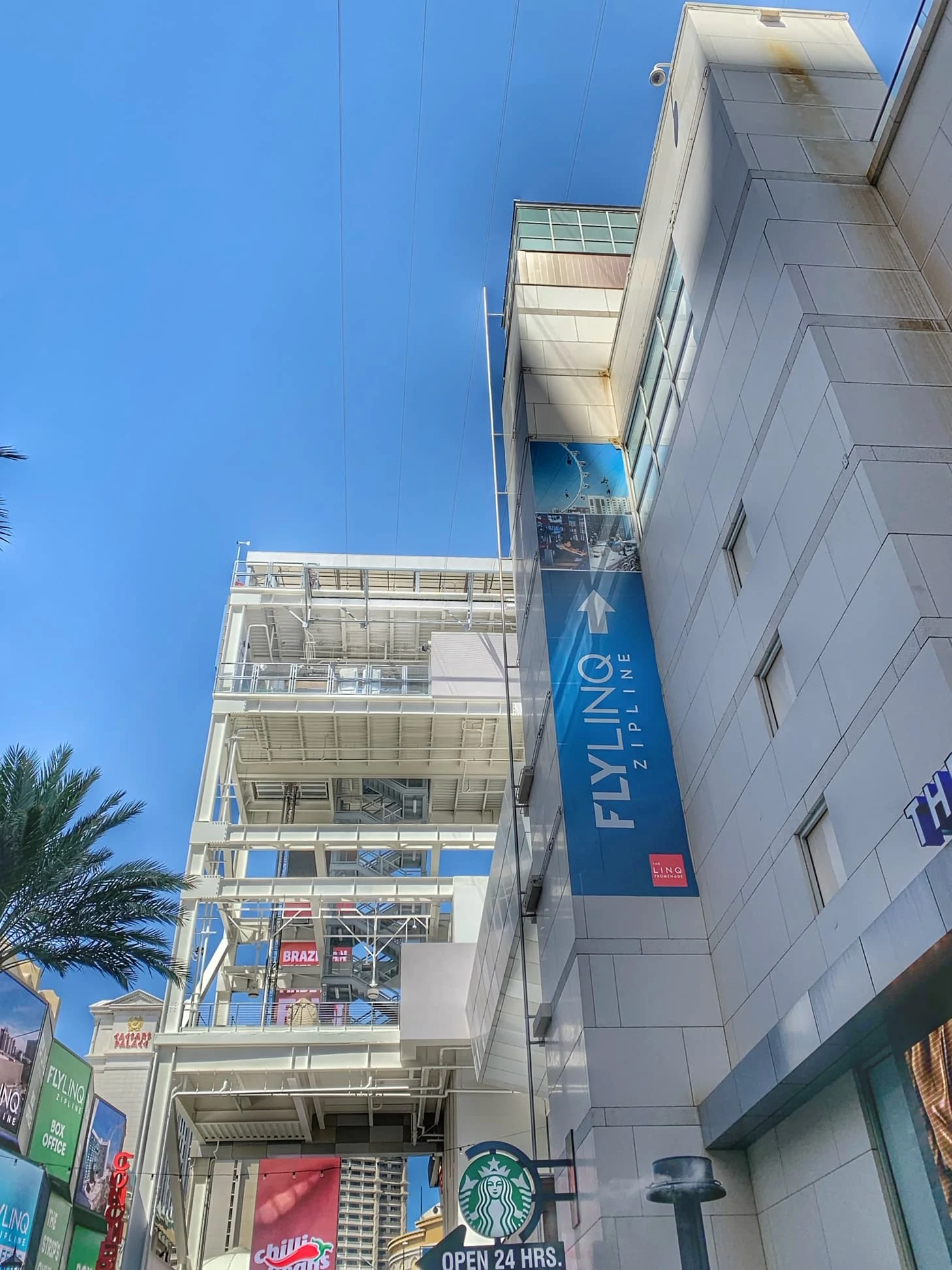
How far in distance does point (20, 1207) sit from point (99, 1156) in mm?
6771

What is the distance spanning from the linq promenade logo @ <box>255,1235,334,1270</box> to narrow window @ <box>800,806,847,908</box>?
23308mm

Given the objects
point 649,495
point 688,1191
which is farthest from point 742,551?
point 688,1191

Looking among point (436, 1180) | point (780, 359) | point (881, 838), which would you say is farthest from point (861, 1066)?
point (436, 1180)

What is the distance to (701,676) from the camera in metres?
14.6

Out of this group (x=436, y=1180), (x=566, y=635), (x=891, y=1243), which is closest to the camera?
(x=891, y=1243)

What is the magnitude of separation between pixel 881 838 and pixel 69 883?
14.5 meters

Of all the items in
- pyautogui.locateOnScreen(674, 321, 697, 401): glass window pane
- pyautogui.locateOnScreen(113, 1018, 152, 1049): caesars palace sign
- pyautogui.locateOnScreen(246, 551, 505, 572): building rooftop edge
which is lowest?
pyautogui.locateOnScreen(113, 1018, 152, 1049): caesars palace sign

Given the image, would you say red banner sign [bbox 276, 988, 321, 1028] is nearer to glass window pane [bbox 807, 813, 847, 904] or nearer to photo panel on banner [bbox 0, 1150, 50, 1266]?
photo panel on banner [bbox 0, 1150, 50, 1266]

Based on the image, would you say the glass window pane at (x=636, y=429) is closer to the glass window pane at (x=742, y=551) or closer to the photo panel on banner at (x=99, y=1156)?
the glass window pane at (x=742, y=551)

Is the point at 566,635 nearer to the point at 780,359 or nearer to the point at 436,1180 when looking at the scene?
the point at 780,359

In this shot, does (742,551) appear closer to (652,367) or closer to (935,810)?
(652,367)

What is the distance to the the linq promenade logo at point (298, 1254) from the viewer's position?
27.2m

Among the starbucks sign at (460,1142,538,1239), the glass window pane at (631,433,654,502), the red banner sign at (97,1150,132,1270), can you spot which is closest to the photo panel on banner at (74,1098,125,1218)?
the red banner sign at (97,1150,132,1270)

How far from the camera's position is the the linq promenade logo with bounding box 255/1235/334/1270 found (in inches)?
1069
